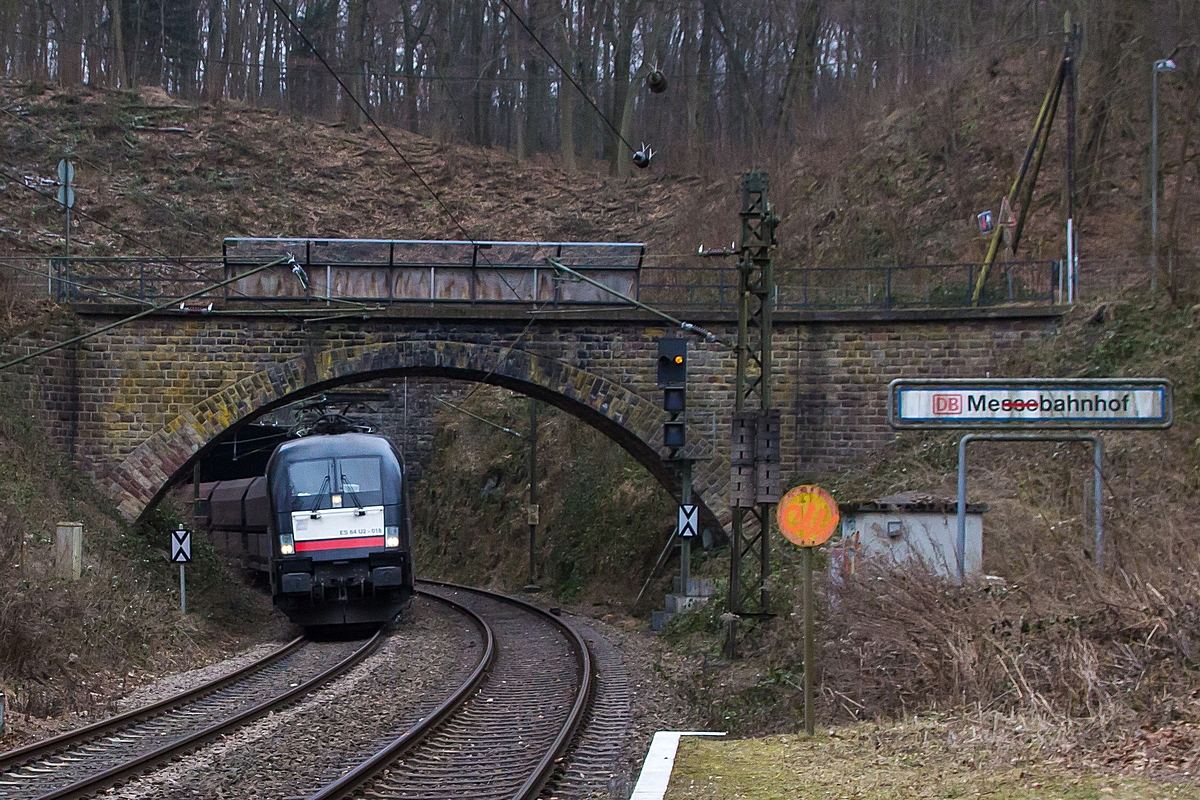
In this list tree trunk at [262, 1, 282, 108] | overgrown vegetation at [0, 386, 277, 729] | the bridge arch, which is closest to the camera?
overgrown vegetation at [0, 386, 277, 729]

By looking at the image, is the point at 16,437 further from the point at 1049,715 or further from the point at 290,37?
the point at 290,37

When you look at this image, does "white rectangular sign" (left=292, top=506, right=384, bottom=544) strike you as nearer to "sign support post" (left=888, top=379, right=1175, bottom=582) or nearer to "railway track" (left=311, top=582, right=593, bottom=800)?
"railway track" (left=311, top=582, right=593, bottom=800)

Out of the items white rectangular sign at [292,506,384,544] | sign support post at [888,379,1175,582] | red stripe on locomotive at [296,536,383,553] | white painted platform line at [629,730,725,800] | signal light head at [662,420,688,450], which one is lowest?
white painted platform line at [629,730,725,800]

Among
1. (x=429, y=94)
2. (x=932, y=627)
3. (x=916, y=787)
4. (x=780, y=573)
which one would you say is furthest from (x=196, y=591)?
(x=429, y=94)

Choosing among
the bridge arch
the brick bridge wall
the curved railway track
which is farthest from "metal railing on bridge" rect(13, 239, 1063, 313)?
the curved railway track

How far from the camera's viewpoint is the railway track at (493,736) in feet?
30.7

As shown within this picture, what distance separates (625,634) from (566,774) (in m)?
12.5

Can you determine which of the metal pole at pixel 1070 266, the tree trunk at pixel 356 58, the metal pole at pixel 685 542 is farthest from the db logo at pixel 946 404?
the tree trunk at pixel 356 58

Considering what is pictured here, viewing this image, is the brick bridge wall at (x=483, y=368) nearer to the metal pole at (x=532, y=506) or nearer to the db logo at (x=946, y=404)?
the metal pole at (x=532, y=506)

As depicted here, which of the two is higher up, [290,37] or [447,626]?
[290,37]

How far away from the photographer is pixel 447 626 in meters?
23.2

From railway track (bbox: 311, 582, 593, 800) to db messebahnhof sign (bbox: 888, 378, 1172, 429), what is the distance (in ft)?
13.9

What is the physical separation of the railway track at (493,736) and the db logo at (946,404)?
170 inches

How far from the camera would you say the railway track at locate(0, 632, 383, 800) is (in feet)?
30.8
